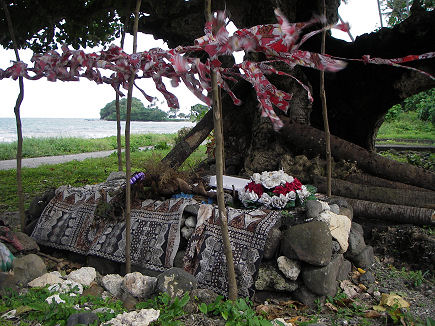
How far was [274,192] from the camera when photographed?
163 inches

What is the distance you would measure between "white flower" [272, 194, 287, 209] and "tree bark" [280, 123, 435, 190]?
2.58m

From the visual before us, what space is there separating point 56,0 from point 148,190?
4175 millimetres

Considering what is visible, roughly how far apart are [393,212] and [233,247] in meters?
2.34

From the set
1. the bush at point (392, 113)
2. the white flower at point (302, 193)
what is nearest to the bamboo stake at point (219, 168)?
the white flower at point (302, 193)

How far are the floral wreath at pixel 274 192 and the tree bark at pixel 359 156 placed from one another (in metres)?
2.13

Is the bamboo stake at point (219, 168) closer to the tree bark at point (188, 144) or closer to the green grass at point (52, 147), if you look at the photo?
the tree bark at point (188, 144)

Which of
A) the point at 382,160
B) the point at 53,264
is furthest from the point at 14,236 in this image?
the point at 382,160

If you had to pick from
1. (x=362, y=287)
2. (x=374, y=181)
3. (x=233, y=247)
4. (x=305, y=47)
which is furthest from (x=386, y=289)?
(x=305, y=47)

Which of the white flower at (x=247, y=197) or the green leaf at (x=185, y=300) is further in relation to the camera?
the white flower at (x=247, y=197)

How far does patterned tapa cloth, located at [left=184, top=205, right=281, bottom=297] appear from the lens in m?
3.48

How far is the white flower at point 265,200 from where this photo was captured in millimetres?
4094

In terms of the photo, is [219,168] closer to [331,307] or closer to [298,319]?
[298,319]

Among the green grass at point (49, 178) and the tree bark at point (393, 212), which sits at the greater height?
the tree bark at point (393, 212)

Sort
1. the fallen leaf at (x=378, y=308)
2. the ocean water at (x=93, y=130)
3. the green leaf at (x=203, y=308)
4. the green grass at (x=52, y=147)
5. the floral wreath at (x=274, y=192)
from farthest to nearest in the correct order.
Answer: the ocean water at (x=93, y=130) < the green grass at (x=52, y=147) < the floral wreath at (x=274, y=192) < the fallen leaf at (x=378, y=308) < the green leaf at (x=203, y=308)
